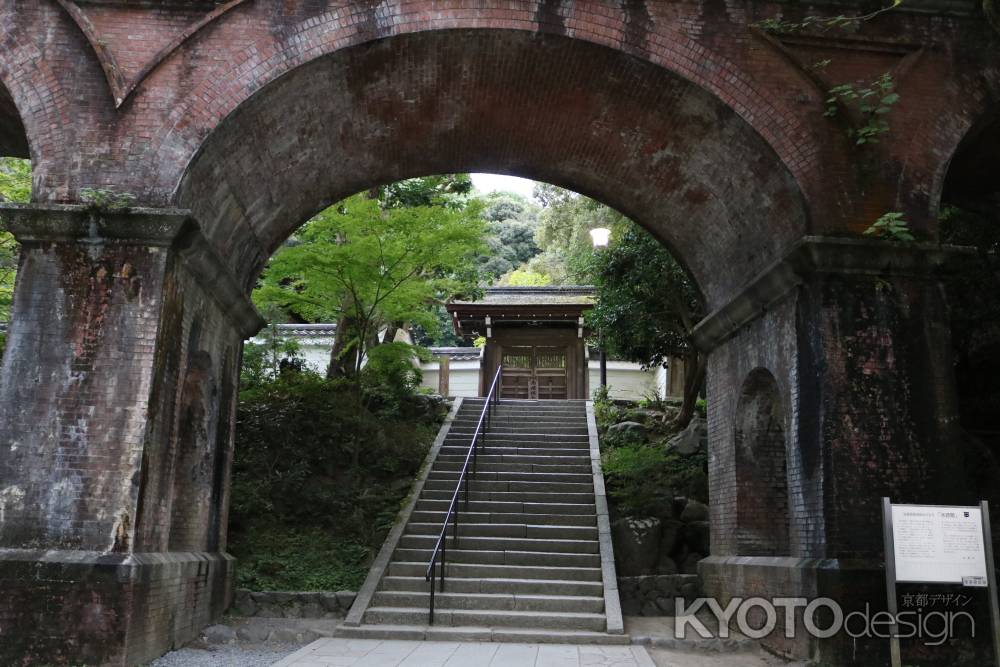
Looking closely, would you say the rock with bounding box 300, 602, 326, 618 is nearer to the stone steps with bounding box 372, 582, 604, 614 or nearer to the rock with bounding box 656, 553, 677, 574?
the stone steps with bounding box 372, 582, 604, 614

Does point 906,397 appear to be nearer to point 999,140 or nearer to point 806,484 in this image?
point 806,484

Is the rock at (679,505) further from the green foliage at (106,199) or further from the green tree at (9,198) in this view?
the green tree at (9,198)

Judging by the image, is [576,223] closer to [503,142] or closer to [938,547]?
[503,142]

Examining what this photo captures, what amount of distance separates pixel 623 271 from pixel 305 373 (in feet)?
21.1

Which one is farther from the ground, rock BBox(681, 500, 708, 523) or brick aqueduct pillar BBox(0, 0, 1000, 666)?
brick aqueduct pillar BBox(0, 0, 1000, 666)

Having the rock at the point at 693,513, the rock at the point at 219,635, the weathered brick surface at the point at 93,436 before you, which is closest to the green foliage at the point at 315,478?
the rock at the point at 219,635

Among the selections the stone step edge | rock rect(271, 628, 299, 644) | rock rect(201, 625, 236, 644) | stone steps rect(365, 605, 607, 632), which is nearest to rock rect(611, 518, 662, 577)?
stone steps rect(365, 605, 607, 632)

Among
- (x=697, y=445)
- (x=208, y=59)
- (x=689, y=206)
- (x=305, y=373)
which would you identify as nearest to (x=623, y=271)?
(x=697, y=445)

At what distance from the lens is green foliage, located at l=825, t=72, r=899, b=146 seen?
24.8 feet

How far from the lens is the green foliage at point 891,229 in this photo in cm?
725

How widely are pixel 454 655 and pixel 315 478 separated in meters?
5.92

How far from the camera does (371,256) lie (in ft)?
39.0

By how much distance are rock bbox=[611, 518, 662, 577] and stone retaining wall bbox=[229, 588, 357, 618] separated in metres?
3.47

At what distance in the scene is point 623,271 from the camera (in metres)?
14.6
